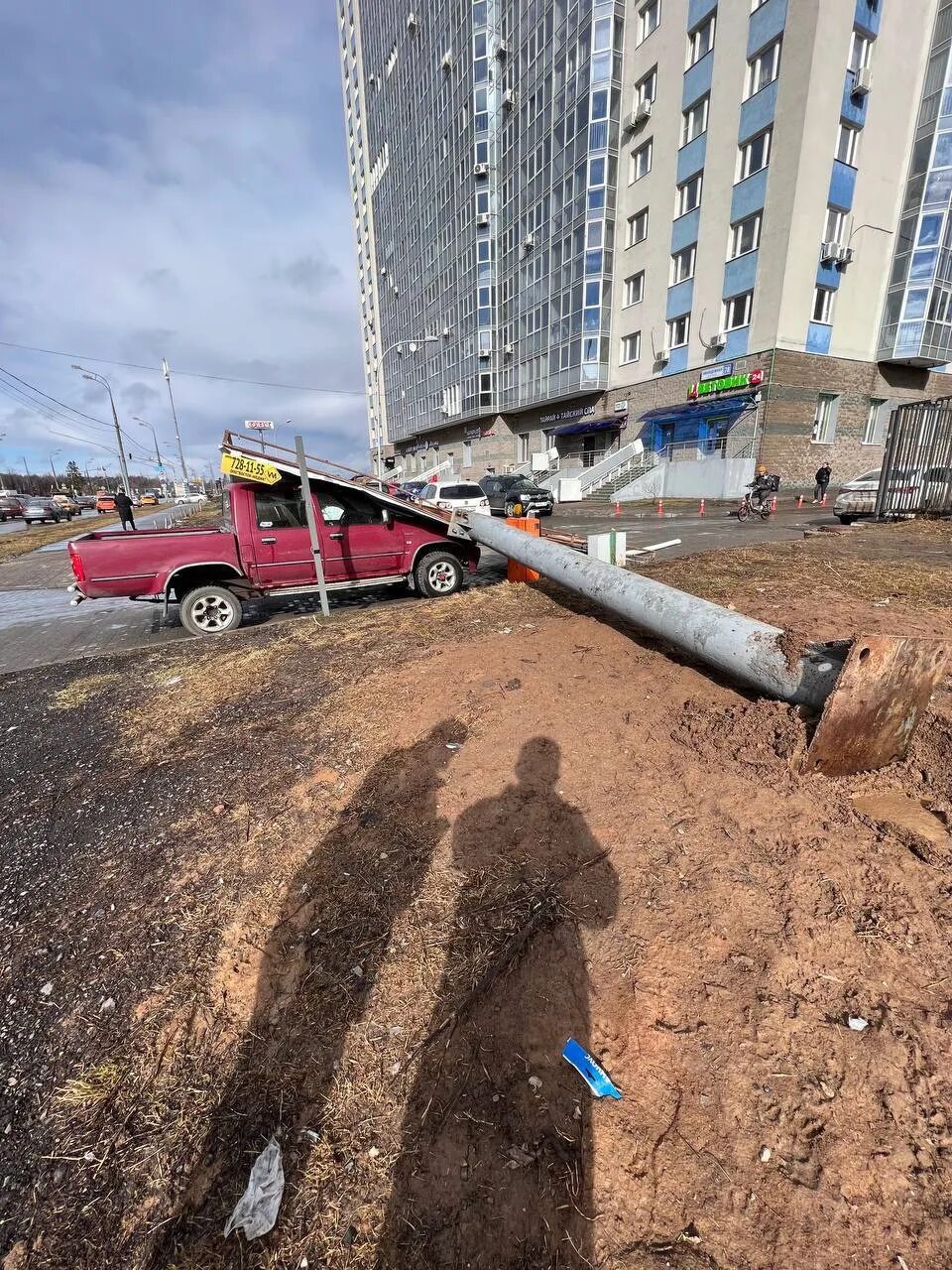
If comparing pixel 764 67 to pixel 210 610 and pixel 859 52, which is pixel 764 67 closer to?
pixel 859 52

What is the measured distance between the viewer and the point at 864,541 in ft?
32.3

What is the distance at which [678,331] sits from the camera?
27391 mm

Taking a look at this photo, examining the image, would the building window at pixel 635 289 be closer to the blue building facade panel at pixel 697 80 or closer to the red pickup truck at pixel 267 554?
the blue building facade panel at pixel 697 80

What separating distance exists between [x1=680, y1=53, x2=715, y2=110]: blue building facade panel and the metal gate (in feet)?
73.6

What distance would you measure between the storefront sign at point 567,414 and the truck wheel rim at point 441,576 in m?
28.6

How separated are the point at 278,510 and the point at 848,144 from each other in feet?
97.2

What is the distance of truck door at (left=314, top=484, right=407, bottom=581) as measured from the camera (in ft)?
25.1

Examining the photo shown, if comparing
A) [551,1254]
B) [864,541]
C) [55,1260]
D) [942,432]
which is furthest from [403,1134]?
[942,432]

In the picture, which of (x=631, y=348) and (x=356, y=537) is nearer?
(x=356, y=537)

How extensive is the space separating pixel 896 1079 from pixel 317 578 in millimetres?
7114

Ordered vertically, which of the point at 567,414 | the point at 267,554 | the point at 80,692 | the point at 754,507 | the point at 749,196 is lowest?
the point at 80,692

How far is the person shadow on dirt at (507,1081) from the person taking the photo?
55.1 inches

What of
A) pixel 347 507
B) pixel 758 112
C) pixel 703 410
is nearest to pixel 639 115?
pixel 758 112

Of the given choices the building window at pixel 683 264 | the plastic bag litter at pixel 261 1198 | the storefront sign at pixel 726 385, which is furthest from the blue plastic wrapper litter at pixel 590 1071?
the building window at pixel 683 264
